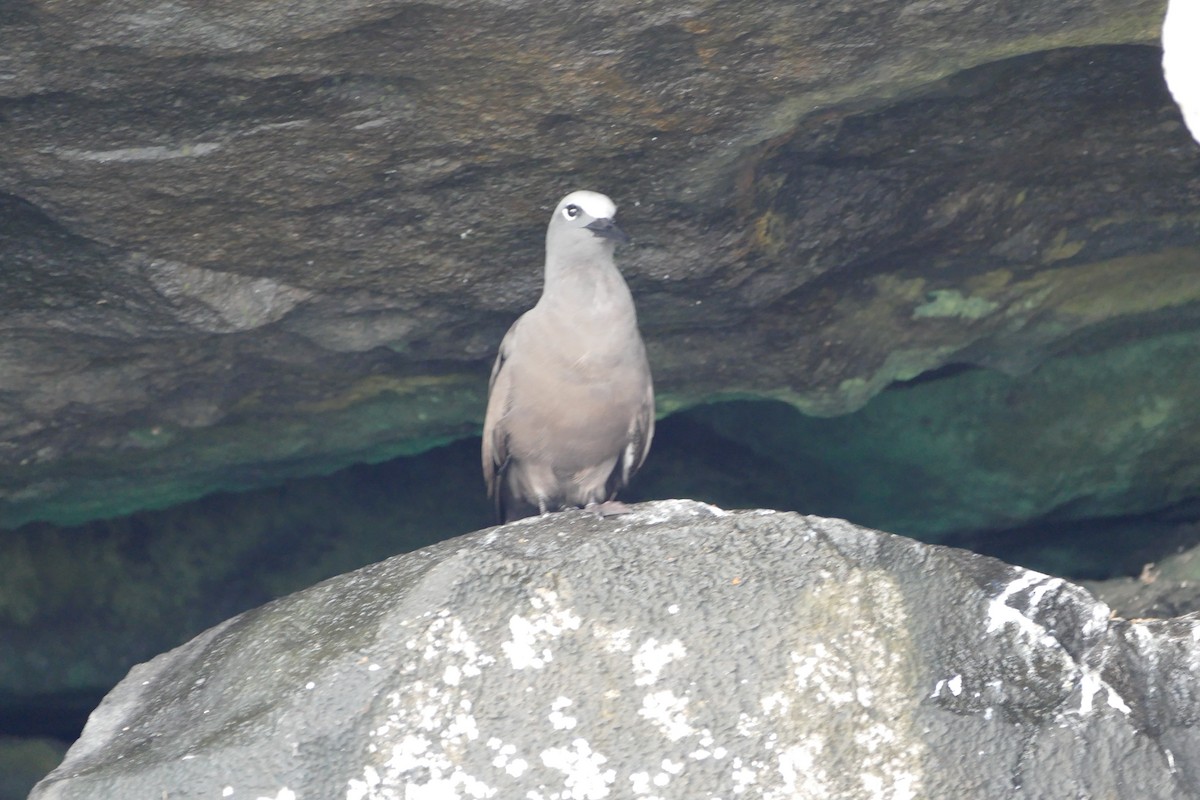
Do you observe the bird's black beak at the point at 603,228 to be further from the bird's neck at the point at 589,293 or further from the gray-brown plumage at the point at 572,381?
the bird's neck at the point at 589,293

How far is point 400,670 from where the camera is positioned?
3.38m

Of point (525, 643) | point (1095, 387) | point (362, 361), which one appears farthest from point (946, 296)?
point (525, 643)

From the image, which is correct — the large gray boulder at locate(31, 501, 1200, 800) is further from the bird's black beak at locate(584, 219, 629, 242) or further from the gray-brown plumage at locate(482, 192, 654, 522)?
the gray-brown plumage at locate(482, 192, 654, 522)

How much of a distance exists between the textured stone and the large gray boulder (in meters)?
1.33

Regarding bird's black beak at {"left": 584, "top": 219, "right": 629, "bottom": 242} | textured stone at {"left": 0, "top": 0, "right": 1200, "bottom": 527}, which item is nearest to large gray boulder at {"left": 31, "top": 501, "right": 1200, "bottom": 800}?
bird's black beak at {"left": 584, "top": 219, "right": 629, "bottom": 242}

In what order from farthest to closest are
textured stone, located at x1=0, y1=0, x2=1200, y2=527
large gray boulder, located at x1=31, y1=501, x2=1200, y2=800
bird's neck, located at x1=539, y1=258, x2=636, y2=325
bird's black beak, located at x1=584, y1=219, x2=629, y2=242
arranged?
1. bird's neck, located at x1=539, y1=258, x2=636, y2=325
2. bird's black beak, located at x1=584, y1=219, x2=629, y2=242
3. textured stone, located at x1=0, y1=0, x2=1200, y2=527
4. large gray boulder, located at x1=31, y1=501, x2=1200, y2=800

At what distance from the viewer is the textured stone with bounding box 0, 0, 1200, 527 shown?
3.75m

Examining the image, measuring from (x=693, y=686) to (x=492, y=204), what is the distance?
6.48ft

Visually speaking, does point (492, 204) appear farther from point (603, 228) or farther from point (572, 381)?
point (572, 381)

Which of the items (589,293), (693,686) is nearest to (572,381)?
(589,293)

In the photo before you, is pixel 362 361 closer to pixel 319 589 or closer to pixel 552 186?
pixel 552 186

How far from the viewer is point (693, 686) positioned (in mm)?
3332

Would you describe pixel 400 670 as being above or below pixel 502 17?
below

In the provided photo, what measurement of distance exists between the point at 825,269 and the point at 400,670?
258cm
